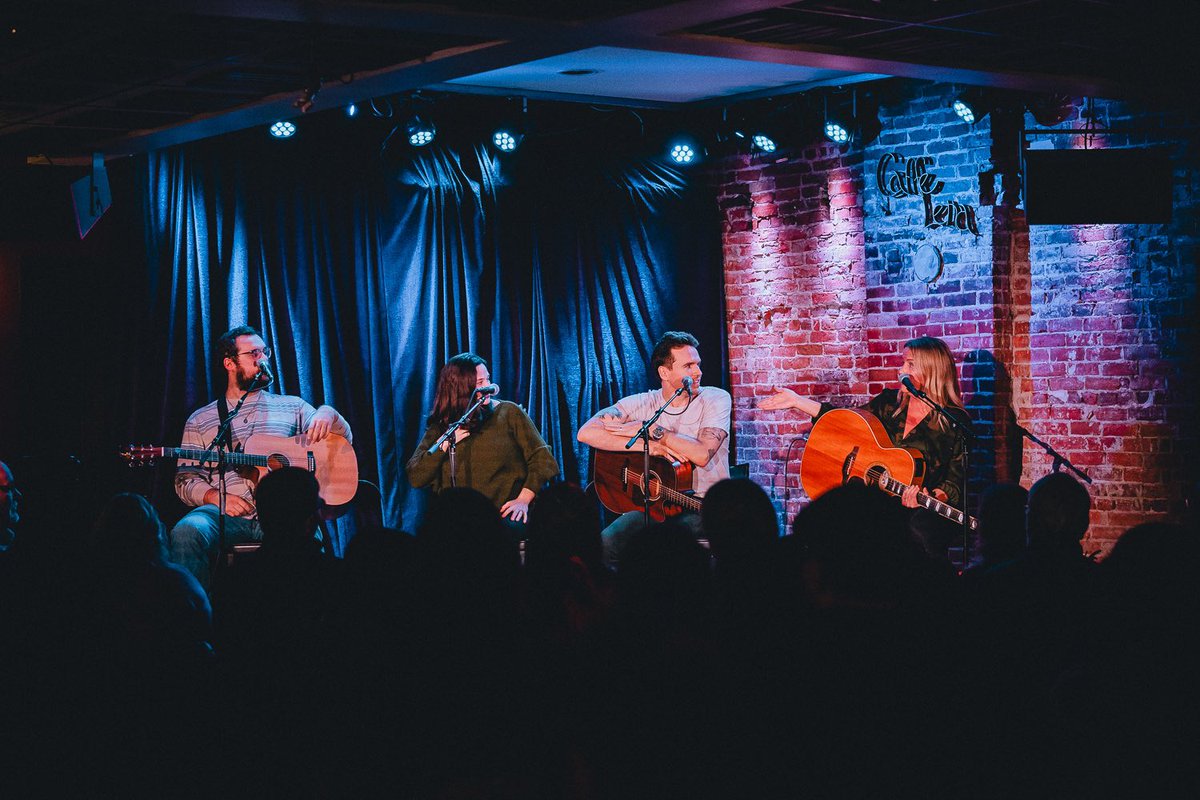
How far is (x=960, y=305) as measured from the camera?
729 centimetres

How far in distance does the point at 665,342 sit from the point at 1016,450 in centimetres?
214

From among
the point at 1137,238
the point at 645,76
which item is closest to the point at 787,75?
the point at 645,76

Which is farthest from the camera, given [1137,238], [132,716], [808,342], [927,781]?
[808,342]

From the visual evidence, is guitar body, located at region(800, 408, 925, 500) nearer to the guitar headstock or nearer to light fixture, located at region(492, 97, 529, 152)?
light fixture, located at region(492, 97, 529, 152)

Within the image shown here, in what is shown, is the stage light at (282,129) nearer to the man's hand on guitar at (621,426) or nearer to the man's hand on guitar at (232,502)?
the man's hand on guitar at (232,502)

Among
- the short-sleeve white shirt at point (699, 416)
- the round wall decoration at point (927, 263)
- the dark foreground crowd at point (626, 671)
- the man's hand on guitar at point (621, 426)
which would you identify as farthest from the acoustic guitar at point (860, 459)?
the dark foreground crowd at point (626, 671)

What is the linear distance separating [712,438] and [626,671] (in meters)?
4.73

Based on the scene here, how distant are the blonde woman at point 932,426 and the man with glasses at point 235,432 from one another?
3.03 m

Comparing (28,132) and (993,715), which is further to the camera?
(28,132)

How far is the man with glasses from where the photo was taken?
20.4ft

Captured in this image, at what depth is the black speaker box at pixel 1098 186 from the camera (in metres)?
6.54

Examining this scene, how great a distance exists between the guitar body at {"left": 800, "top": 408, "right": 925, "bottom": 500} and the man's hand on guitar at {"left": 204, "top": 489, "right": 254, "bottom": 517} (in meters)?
2.99

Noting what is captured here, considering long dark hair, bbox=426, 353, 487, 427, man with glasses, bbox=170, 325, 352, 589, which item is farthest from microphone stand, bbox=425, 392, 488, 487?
man with glasses, bbox=170, 325, 352, 589

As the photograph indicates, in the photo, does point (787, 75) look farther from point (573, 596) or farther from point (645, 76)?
point (573, 596)
